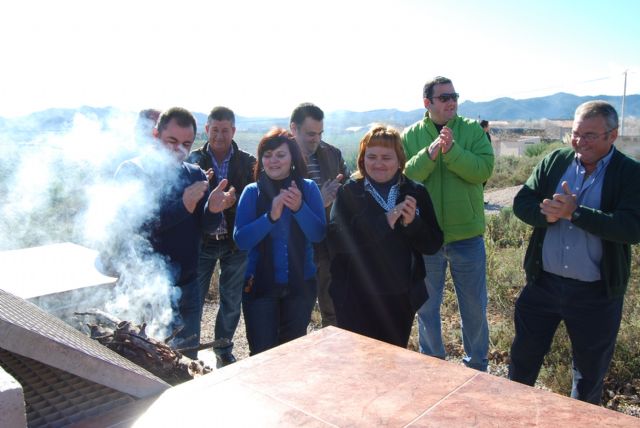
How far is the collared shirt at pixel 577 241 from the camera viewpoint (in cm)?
291

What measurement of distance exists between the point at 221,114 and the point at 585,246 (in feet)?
9.32

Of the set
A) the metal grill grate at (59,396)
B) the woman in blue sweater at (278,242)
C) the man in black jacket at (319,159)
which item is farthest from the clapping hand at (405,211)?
the metal grill grate at (59,396)

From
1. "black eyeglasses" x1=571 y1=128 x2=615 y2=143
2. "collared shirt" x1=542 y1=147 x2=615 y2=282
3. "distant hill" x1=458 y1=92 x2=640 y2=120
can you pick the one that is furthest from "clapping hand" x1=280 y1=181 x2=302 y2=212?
"distant hill" x1=458 y1=92 x2=640 y2=120

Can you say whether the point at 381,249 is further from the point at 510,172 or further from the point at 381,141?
the point at 510,172

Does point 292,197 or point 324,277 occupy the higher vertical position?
point 292,197

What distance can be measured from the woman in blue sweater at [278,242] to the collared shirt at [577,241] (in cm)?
140

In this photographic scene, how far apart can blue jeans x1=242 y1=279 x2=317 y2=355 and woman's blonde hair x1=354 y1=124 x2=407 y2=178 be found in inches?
33.0

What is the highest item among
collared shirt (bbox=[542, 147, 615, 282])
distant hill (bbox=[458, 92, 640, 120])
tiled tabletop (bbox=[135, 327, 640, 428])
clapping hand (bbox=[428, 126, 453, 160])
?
distant hill (bbox=[458, 92, 640, 120])

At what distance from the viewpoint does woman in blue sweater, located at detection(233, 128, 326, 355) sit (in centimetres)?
303

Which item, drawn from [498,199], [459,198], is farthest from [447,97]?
[498,199]

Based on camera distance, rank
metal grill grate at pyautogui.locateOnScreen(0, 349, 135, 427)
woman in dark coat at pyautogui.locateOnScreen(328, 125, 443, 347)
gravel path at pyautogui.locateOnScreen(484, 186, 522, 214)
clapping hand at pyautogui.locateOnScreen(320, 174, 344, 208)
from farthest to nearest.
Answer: gravel path at pyautogui.locateOnScreen(484, 186, 522, 214), clapping hand at pyautogui.locateOnScreen(320, 174, 344, 208), woman in dark coat at pyautogui.locateOnScreen(328, 125, 443, 347), metal grill grate at pyautogui.locateOnScreen(0, 349, 135, 427)

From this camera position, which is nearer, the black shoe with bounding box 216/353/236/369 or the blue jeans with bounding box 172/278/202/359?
the blue jeans with bounding box 172/278/202/359

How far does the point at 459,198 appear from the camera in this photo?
3.63 meters

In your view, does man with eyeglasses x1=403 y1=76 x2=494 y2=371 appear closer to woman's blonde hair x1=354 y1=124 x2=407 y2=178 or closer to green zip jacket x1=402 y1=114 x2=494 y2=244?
green zip jacket x1=402 y1=114 x2=494 y2=244
